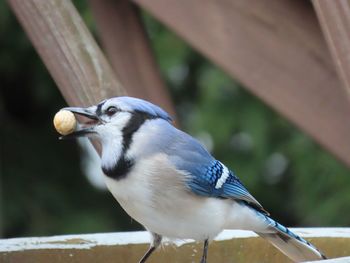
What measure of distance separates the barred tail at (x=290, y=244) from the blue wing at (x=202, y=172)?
0.30 ft

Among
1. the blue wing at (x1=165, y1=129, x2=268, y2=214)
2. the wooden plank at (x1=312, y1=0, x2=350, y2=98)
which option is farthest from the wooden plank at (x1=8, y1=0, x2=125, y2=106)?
the wooden plank at (x1=312, y1=0, x2=350, y2=98)

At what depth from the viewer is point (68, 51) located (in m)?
1.99

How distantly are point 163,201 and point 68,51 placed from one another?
0.36m

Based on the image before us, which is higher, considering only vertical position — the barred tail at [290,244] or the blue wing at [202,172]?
the blue wing at [202,172]

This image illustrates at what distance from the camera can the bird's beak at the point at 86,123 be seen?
188 centimetres

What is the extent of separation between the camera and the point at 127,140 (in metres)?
1.94

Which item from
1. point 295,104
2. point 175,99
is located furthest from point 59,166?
point 295,104

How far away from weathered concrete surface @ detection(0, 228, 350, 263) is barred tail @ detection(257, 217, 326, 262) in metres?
0.03

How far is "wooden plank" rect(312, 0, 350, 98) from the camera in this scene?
1.86 m

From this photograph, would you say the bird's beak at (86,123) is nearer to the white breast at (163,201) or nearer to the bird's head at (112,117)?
the bird's head at (112,117)

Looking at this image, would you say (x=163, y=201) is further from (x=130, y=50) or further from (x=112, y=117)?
(x=130, y=50)

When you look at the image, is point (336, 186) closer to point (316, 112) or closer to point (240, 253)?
point (316, 112)

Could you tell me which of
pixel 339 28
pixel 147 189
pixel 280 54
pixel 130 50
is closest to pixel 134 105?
pixel 147 189

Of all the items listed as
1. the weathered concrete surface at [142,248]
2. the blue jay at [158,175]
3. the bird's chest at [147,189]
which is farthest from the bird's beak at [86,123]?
the weathered concrete surface at [142,248]
